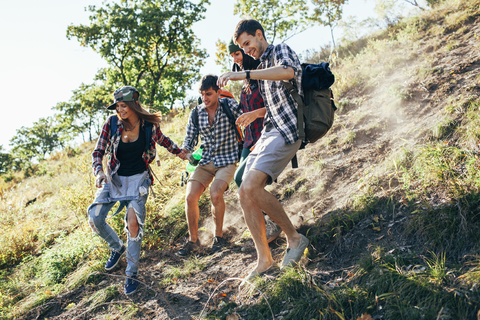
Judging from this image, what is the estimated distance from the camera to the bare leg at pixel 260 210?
9.45 ft

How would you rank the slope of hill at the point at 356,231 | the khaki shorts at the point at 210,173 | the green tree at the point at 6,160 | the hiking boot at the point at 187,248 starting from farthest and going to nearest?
the green tree at the point at 6,160, the hiking boot at the point at 187,248, the khaki shorts at the point at 210,173, the slope of hill at the point at 356,231

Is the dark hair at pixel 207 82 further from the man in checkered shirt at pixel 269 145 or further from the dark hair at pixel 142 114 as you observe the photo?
the man in checkered shirt at pixel 269 145

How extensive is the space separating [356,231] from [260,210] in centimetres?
102

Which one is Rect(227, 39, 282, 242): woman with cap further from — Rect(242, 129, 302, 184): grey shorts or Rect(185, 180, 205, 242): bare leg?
Rect(185, 180, 205, 242): bare leg

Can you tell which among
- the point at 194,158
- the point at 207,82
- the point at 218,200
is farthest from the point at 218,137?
the point at 218,200

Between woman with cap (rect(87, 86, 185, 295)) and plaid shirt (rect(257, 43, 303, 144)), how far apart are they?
5.78 ft

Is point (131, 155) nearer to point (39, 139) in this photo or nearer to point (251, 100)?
point (251, 100)

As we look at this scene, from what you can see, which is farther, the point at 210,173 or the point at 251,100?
the point at 210,173

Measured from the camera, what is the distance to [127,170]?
3.99m

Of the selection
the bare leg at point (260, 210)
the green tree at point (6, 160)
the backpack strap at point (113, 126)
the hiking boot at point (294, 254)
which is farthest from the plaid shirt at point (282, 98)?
the green tree at point (6, 160)

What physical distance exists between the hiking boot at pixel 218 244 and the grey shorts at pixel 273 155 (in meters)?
1.70

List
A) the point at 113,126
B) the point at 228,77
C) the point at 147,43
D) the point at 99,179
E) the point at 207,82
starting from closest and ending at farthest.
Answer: the point at 228,77
the point at 99,179
the point at 113,126
the point at 207,82
the point at 147,43

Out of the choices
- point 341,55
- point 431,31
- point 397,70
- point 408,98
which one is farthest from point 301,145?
point 341,55

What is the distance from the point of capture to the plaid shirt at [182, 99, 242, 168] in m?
4.32
